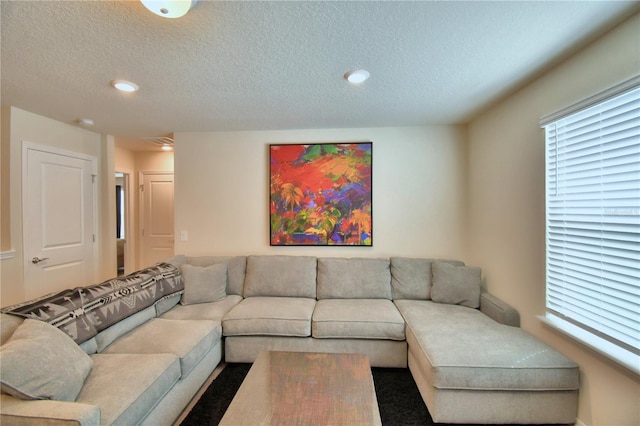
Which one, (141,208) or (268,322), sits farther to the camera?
(141,208)

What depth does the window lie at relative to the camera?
138cm

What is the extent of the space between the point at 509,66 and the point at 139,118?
130 inches

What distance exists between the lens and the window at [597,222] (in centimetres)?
138

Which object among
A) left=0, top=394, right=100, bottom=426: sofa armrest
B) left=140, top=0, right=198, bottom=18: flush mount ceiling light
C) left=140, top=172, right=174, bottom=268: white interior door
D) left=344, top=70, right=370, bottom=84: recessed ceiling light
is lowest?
left=0, top=394, right=100, bottom=426: sofa armrest

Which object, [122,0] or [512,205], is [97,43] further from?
[512,205]

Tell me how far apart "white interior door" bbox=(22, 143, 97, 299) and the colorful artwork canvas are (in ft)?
7.33

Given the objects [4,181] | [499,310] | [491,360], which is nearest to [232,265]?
[4,181]

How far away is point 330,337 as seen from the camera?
237 centimetres

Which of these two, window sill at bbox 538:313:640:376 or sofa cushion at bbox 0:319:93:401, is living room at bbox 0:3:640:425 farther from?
sofa cushion at bbox 0:319:93:401

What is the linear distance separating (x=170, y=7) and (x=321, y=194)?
2.23m

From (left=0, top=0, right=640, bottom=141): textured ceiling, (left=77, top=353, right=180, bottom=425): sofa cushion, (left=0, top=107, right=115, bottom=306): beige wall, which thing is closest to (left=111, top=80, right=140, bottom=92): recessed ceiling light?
(left=0, top=0, right=640, bottom=141): textured ceiling

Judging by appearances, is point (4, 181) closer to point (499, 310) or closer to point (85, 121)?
point (85, 121)

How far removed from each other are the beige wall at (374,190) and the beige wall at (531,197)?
0.27m

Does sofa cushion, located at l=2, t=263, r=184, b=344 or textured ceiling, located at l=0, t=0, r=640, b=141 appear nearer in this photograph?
textured ceiling, located at l=0, t=0, r=640, b=141
